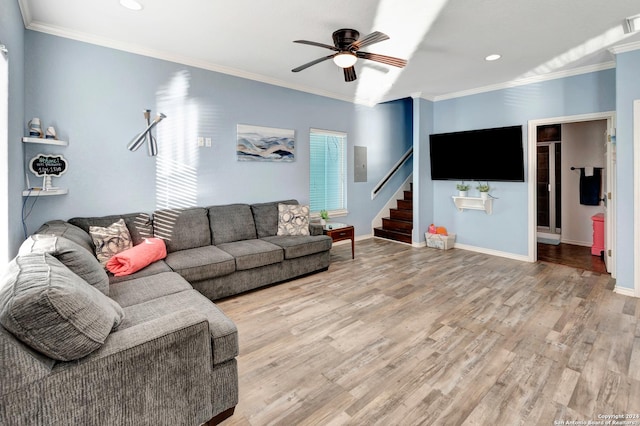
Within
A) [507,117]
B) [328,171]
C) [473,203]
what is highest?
[507,117]

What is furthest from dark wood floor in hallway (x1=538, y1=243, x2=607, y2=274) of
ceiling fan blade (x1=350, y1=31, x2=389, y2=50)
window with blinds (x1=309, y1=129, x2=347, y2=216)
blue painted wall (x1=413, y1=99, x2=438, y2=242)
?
ceiling fan blade (x1=350, y1=31, x2=389, y2=50)

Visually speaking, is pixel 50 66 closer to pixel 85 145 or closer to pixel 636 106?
pixel 85 145

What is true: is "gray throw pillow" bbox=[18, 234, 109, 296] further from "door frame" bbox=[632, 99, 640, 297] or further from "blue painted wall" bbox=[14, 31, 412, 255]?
"door frame" bbox=[632, 99, 640, 297]

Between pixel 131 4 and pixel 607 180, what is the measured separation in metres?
5.68

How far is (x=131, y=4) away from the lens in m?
2.68

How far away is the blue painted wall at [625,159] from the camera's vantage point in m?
3.43

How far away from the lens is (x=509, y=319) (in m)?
2.91

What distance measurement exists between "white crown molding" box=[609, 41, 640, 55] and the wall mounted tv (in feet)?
4.50

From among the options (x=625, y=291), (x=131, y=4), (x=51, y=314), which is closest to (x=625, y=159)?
(x=625, y=291)

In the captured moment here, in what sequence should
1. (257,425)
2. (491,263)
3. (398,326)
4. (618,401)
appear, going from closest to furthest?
(257,425), (618,401), (398,326), (491,263)

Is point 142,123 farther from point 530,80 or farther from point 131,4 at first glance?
point 530,80

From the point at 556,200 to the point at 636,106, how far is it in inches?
123

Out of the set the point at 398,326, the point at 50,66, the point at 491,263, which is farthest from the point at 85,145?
the point at 491,263

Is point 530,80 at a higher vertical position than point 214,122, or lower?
higher
